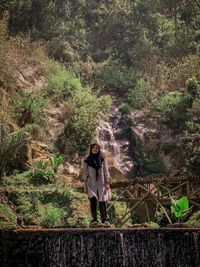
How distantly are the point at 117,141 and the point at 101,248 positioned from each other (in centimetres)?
1207

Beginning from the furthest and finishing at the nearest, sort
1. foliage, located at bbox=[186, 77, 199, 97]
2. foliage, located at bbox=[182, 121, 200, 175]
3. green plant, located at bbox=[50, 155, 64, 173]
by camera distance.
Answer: foliage, located at bbox=[186, 77, 199, 97], foliage, located at bbox=[182, 121, 200, 175], green plant, located at bbox=[50, 155, 64, 173]

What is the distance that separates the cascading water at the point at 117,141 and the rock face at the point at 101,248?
10.2 metres

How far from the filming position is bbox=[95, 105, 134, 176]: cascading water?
2056 cm

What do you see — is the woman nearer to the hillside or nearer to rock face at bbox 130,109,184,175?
the hillside

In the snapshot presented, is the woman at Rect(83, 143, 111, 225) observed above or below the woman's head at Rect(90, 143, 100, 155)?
below

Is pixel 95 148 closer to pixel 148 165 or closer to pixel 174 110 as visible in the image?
pixel 148 165

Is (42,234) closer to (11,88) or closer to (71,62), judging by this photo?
(11,88)

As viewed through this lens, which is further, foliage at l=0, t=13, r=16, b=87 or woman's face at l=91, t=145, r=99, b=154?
foliage at l=0, t=13, r=16, b=87

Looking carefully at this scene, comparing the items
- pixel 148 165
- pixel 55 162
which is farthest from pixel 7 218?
pixel 148 165

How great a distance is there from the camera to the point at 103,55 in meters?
28.6

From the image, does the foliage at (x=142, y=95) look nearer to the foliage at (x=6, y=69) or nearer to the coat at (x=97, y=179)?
the foliage at (x=6, y=69)

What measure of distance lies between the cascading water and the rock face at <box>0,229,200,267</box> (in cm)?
1020

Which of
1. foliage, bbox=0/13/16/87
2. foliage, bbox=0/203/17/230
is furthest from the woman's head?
foliage, bbox=0/13/16/87

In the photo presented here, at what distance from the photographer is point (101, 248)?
9.66m
